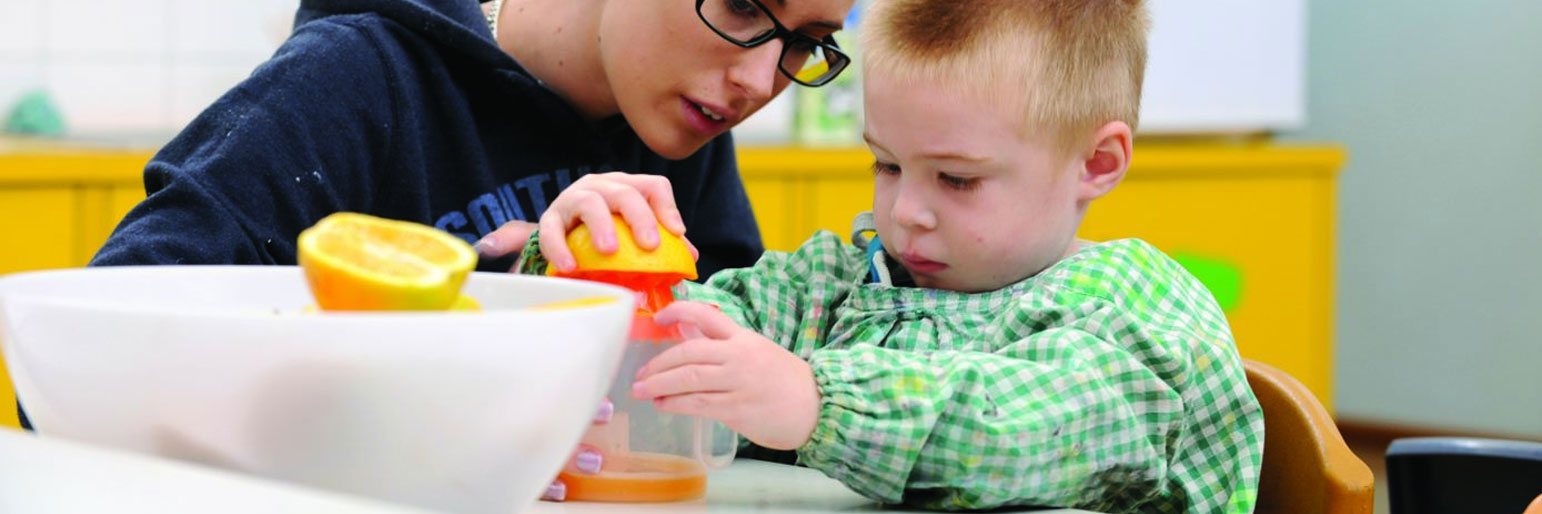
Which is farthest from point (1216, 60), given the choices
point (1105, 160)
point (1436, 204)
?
point (1105, 160)

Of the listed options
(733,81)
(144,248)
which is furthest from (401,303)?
(733,81)

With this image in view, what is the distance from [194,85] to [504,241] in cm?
233

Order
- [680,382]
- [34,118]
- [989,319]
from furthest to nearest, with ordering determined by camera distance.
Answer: [34,118] → [989,319] → [680,382]

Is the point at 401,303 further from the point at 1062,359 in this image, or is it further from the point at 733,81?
the point at 733,81

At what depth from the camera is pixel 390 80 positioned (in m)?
1.37

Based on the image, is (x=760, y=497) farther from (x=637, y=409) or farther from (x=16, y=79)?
(x=16, y=79)

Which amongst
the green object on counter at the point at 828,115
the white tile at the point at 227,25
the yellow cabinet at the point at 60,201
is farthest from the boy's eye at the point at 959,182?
the white tile at the point at 227,25

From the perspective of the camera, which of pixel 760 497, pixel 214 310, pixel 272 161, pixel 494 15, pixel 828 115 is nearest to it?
pixel 214 310

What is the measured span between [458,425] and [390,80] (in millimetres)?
921

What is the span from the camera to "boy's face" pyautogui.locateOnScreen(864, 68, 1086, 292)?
1071mm

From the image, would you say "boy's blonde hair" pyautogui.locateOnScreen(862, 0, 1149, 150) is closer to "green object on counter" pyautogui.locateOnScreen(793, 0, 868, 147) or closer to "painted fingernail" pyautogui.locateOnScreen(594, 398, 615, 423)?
"painted fingernail" pyautogui.locateOnScreen(594, 398, 615, 423)

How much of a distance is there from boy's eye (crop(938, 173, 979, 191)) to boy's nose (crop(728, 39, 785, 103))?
11.6 inches

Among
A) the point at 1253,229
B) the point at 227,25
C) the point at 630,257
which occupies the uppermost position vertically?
the point at 630,257

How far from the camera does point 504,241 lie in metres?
1.16
